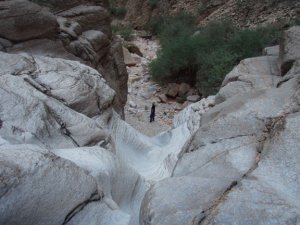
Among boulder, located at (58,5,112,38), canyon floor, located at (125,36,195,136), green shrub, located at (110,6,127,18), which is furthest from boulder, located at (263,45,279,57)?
green shrub, located at (110,6,127,18)

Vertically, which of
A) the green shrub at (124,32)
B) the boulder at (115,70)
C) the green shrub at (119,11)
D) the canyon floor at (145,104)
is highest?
the boulder at (115,70)

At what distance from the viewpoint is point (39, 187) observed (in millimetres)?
3211

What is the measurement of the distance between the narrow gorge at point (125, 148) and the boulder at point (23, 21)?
0.7 inches

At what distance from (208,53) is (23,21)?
31.4 ft

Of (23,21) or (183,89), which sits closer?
(23,21)

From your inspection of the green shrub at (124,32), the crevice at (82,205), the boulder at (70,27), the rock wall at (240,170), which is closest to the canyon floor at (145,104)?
the green shrub at (124,32)

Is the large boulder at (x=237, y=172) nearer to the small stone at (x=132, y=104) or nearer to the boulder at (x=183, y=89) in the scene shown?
the small stone at (x=132, y=104)

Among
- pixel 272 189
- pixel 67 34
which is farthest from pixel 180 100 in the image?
pixel 272 189

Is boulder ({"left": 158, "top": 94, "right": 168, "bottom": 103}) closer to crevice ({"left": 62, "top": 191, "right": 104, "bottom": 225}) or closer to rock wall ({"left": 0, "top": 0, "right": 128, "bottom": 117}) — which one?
rock wall ({"left": 0, "top": 0, "right": 128, "bottom": 117})

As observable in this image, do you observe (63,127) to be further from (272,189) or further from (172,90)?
(172,90)

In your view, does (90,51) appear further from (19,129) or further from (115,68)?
(19,129)

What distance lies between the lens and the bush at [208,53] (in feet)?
46.8

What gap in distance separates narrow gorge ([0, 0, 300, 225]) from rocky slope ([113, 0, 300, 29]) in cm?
978

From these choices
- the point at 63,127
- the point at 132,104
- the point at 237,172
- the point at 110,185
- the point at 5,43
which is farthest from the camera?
the point at 132,104
